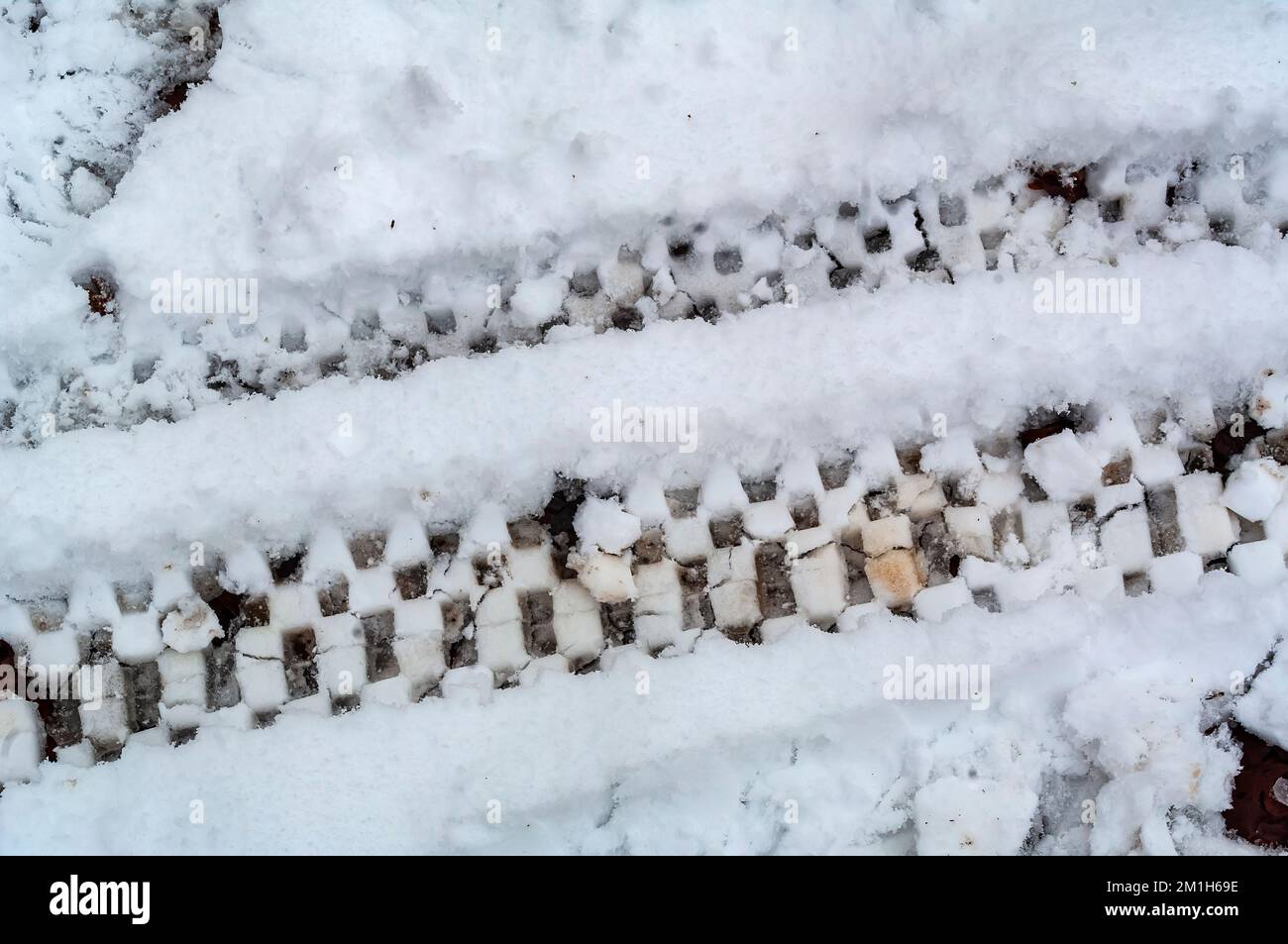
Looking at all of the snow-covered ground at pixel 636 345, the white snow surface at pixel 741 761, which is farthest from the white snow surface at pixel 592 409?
the white snow surface at pixel 741 761

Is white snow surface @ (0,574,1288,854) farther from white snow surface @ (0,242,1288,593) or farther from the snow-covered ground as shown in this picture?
white snow surface @ (0,242,1288,593)

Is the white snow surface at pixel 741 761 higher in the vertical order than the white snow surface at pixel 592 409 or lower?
lower

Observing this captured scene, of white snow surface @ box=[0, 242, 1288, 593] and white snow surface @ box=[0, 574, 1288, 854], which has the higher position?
white snow surface @ box=[0, 242, 1288, 593]

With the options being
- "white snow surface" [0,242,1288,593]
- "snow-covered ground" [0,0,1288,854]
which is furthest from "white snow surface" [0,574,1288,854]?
"white snow surface" [0,242,1288,593]

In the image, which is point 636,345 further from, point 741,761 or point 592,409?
point 741,761

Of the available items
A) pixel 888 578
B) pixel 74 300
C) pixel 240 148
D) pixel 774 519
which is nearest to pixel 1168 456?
pixel 888 578

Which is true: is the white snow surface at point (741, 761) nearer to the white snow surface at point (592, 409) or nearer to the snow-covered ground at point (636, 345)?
the snow-covered ground at point (636, 345)

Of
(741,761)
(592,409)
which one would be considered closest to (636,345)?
(592,409)
